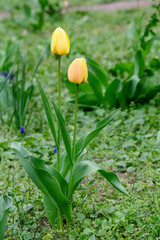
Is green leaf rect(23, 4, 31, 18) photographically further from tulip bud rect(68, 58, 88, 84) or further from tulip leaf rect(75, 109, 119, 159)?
tulip bud rect(68, 58, 88, 84)

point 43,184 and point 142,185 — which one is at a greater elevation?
point 43,184

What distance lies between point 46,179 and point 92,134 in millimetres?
316

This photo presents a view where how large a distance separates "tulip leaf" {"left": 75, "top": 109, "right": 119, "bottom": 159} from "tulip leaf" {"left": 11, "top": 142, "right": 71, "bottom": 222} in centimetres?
19

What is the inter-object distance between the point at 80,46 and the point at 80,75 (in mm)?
3186

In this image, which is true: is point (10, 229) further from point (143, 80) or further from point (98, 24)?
point (98, 24)

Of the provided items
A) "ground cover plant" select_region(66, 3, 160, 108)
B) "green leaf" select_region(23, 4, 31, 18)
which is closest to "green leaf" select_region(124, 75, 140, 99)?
"ground cover plant" select_region(66, 3, 160, 108)

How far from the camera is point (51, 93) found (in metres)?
3.68

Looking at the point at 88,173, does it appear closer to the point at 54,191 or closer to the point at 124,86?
the point at 54,191

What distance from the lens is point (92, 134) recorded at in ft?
5.76

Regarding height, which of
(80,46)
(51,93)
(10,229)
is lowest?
(10,229)

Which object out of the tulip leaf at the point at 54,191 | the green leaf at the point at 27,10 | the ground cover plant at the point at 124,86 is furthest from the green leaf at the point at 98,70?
the green leaf at the point at 27,10

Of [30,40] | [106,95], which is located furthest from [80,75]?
[30,40]

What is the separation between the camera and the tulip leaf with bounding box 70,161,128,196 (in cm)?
174

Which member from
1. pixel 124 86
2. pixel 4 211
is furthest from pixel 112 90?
pixel 4 211
